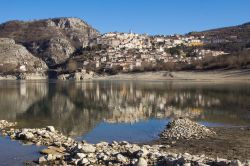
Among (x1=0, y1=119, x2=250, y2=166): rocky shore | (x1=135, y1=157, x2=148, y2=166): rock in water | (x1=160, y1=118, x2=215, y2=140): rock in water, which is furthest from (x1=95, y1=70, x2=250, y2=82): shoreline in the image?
(x1=135, y1=157, x2=148, y2=166): rock in water

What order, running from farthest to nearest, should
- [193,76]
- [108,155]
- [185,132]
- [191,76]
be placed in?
[191,76] → [193,76] → [185,132] → [108,155]

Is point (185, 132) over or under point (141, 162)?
under

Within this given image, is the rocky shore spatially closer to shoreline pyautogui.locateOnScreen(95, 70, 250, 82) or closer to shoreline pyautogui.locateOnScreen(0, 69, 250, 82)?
shoreline pyautogui.locateOnScreen(0, 69, 250, 82)

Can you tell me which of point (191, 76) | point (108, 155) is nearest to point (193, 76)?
point (191, 76)

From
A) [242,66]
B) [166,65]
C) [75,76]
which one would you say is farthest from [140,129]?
[75,76]

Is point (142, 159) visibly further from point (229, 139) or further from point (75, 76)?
point (75, 76)

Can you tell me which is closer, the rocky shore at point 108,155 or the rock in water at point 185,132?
the rocky shore at point 108,155

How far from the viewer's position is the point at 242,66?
388 feet

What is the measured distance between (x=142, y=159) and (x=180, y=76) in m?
113

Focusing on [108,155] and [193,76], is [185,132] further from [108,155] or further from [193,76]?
[193,76]

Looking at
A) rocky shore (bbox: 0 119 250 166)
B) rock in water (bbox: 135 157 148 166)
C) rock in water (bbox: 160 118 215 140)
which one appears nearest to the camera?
rocky shore (bbox: 0 119 250 166)

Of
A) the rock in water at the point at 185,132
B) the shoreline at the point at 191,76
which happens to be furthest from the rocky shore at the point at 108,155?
the shoreline at the point at 191,76

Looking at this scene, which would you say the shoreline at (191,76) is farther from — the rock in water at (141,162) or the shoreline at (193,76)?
the rock in water at (141,162)

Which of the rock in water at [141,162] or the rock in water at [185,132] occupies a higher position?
the rock in water at [141,162]
